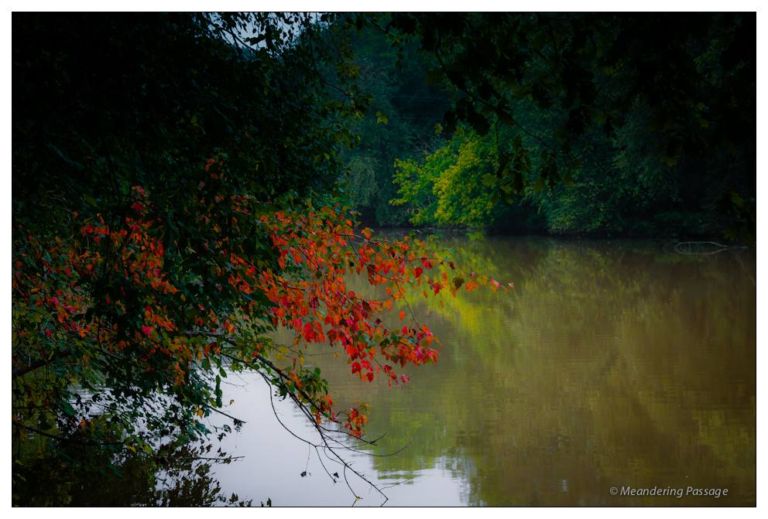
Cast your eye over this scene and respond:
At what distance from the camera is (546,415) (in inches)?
322

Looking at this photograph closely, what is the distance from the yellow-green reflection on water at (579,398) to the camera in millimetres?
6566

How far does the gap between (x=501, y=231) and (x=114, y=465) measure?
105ft

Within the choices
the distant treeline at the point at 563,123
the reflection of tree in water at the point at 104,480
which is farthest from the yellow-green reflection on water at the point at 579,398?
the distant treeline at the point at 563,123

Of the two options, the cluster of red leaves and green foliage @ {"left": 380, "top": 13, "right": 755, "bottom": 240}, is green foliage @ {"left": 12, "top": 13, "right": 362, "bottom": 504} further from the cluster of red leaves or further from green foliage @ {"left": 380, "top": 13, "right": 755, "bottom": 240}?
green foliage @ {"left": 380, "top": 13, "right": 755, "bottom": 240}

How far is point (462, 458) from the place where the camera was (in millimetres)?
6898

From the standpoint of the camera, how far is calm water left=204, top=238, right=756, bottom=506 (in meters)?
6.34

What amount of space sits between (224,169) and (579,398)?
5.61 metres

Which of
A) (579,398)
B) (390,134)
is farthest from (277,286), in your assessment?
(390,134)

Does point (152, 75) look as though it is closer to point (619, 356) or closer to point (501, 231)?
point (619, 356)

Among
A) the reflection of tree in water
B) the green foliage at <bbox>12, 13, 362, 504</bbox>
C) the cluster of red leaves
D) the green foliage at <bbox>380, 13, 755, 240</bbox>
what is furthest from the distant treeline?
the reflection of tree in water

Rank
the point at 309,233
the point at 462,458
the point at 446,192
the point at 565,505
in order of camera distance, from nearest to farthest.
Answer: the point at 309,233 → the point at 565,505 → the point at 462,458 → the point at 446,192

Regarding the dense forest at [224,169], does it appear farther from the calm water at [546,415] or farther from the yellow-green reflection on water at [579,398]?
the yellow-green reflection on water at [579,398]

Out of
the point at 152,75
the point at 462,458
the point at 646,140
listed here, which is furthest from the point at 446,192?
the point at 152,75
